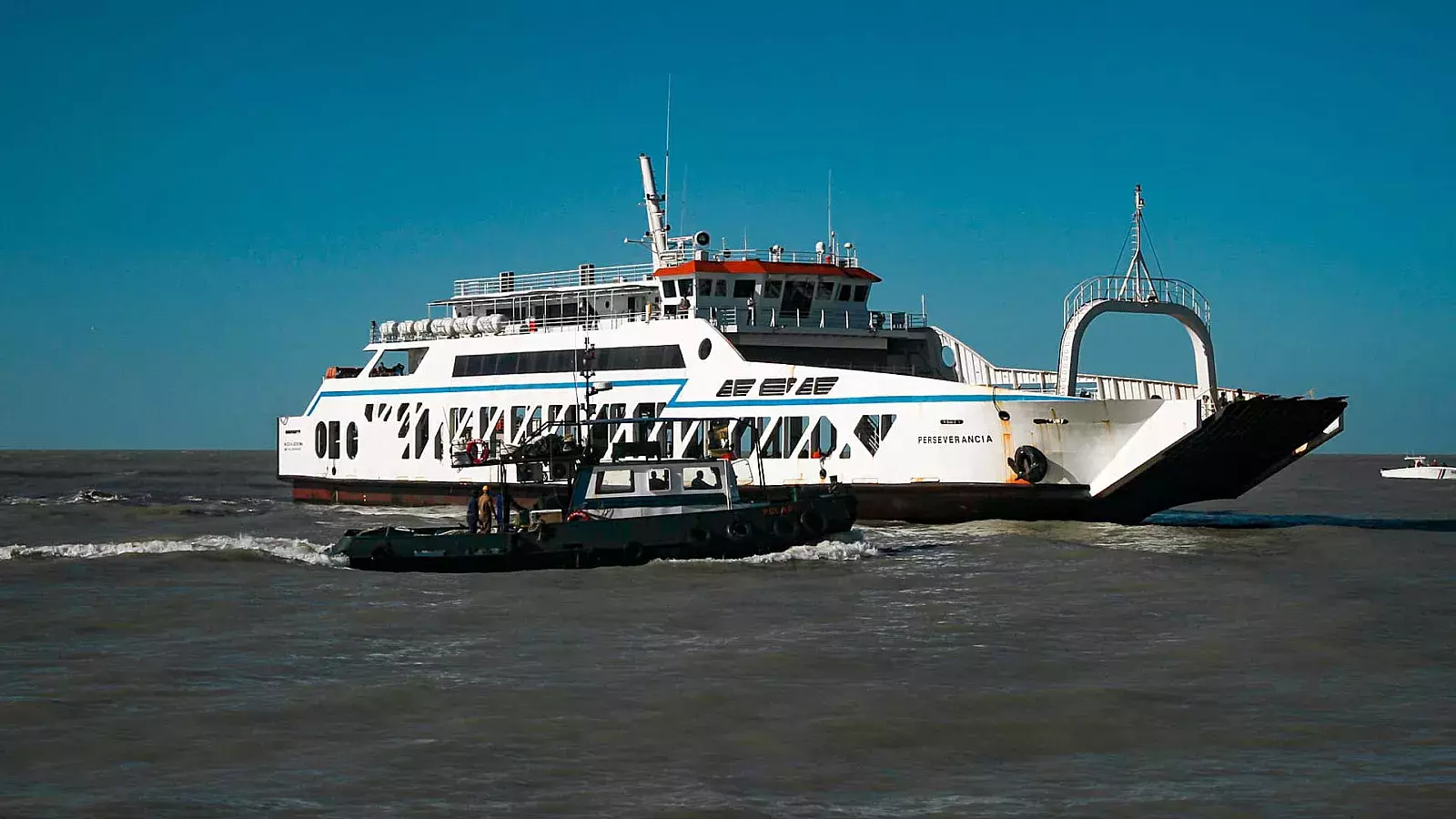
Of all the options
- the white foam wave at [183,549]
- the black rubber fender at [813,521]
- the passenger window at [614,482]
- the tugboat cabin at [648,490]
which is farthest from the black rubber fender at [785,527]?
the white foam wave at [183,549]

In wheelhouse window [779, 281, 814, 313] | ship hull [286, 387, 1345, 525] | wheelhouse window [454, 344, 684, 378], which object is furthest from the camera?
wheelhouse window [779, 281, 814, 313]

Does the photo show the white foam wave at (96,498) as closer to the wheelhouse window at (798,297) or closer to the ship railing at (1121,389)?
the wheelhouse window at (798,297)

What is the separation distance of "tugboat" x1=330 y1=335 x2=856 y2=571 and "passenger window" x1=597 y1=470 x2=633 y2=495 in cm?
2

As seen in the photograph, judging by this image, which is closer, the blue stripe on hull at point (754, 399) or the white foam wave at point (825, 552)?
the white foam wave at point (825, 552)

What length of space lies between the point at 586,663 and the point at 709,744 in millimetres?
4113

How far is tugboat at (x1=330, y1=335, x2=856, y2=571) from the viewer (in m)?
25.7

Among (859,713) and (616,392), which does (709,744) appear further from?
(616,392)

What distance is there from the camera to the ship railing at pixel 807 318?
124ft

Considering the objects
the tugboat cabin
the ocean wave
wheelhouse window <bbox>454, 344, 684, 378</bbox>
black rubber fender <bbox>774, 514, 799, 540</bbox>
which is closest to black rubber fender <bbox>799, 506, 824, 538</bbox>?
black rubber fender <bbox>774, 514, 799, 540</bbox>

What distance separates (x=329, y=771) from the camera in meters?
12.2

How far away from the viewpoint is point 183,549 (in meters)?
30.0

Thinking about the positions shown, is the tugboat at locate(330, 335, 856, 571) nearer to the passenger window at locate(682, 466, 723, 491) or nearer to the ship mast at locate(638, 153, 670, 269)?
the passenger window at locate(682, 466, 723, 491)

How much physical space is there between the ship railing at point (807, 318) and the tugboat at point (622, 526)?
10177 millimetres

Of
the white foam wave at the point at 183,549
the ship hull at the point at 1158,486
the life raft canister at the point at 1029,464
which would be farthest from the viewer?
the life raft canister at the point at 1029,464
